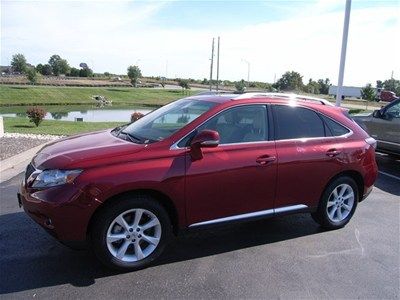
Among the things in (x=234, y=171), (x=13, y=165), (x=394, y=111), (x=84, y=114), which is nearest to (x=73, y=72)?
(x=84, y=114)

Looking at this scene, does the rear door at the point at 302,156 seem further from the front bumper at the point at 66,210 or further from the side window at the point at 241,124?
the front bumper at the point at 66,210

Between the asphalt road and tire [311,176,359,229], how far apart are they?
0.45ft

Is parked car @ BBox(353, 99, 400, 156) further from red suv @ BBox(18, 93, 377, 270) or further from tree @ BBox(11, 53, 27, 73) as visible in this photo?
tree @ BBox(11, 53, 27, 73)

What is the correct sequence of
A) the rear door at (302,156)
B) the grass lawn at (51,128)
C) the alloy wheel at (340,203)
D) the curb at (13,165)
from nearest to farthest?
1. the rear door at (302,156)
2. the alloy wheel at (340,203)
3. the curb at (13,165)
4. the grass lawn at (51,128)

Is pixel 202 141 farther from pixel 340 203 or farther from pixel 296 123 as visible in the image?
pixel 340 203

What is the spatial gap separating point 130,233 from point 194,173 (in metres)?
0.84

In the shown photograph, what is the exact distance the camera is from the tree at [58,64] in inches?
4139

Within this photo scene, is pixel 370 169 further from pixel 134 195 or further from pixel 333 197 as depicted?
pixel 134 195

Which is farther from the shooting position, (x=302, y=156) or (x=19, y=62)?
(x=19, y=62)

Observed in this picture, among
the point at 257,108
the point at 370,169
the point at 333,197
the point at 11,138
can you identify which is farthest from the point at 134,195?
the point at 11,138

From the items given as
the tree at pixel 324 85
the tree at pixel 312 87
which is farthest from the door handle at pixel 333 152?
the tree at pixel 324 85

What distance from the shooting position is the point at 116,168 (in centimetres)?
406

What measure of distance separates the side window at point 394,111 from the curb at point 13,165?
820cm

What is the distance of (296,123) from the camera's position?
17.3 ft
